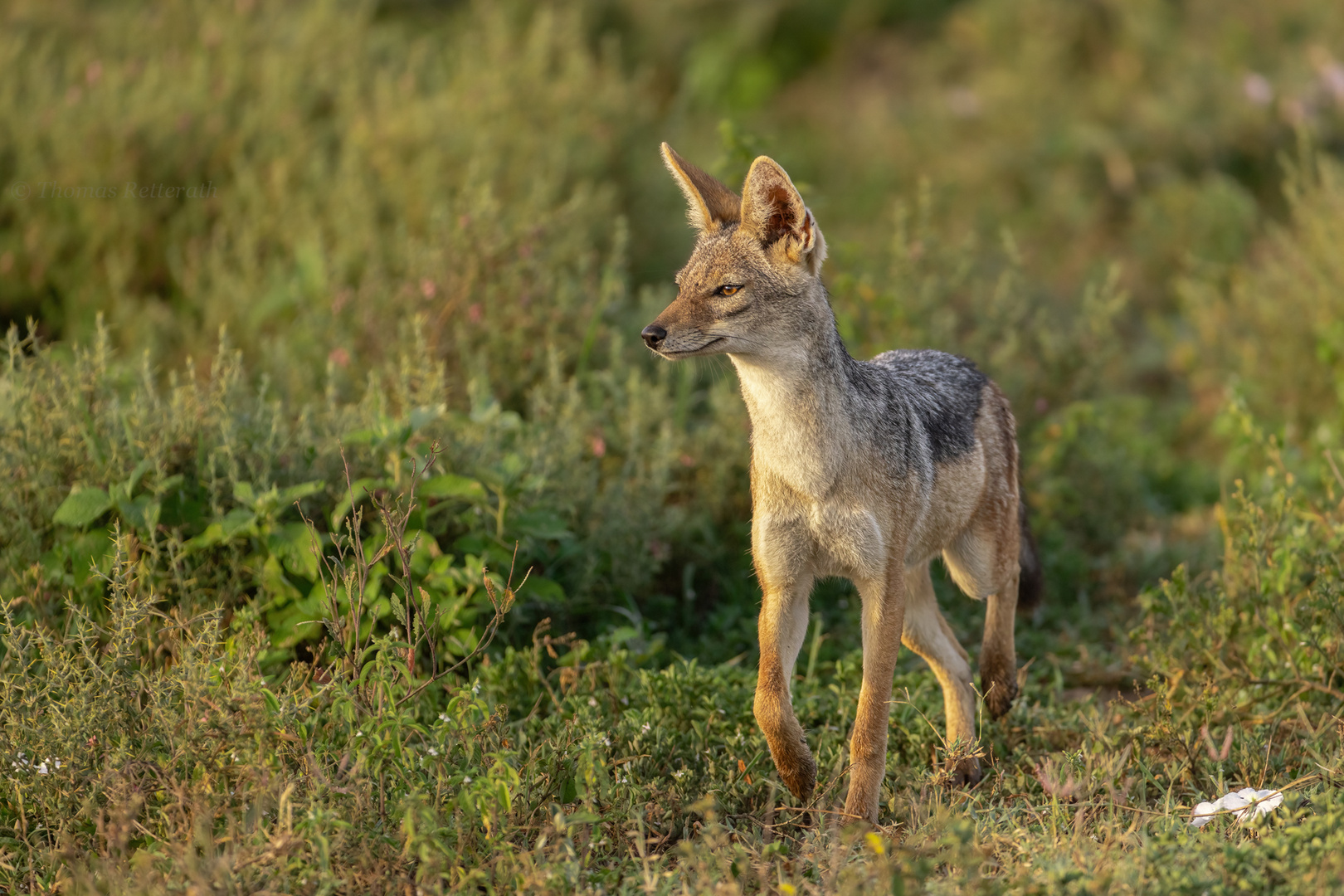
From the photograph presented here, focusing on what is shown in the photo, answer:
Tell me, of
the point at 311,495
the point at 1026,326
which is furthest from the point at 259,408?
the point at 1026,326

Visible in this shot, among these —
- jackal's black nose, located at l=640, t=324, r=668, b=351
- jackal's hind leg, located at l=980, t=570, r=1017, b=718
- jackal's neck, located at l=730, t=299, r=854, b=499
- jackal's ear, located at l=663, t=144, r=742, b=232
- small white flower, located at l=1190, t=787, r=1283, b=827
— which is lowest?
jackal's hind leg, located at l=980, t=570, r=1017, b=718

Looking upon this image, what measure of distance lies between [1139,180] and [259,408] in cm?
873

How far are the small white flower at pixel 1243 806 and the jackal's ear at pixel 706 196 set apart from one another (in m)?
2.48

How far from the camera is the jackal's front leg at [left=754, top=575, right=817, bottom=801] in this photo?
4.21m

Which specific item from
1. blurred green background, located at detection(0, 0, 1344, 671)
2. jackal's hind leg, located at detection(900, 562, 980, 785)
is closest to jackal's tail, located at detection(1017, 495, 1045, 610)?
jackal's hind leg, located at detection(900, 562, 980, 785)

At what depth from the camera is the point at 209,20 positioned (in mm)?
9477

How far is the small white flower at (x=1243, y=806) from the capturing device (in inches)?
147

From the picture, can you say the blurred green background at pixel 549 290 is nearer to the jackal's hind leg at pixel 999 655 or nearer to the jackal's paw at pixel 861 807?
the jackal's hind leg at pixel 999 655

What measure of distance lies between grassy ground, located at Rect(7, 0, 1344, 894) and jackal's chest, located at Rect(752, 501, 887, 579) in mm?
737

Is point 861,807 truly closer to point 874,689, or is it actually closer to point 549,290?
point 874,689

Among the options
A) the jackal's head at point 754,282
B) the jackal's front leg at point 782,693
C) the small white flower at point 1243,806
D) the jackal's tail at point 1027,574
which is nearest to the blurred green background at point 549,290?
the jackal's tail at point 1027,574

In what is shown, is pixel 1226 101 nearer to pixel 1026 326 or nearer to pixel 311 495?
pixel 1026 326

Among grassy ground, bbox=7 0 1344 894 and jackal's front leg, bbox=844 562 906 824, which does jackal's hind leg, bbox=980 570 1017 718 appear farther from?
jackal's front leg, bbox=844 562 906 824

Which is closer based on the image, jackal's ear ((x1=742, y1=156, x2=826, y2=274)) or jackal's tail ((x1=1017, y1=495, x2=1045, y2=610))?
Answer: jackal's ear ((x1=742, y1=156, x2=826, y2=274))
